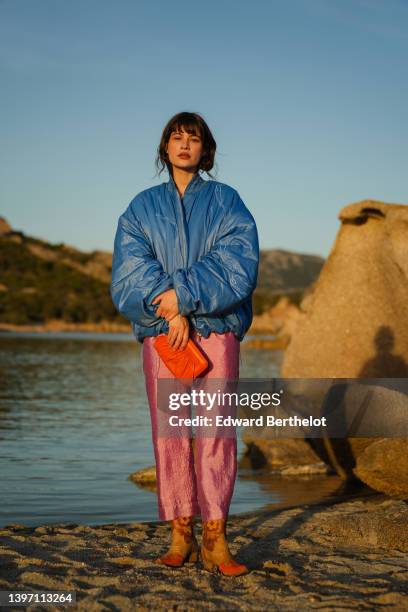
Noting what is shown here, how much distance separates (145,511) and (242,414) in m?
4.33

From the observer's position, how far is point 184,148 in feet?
14.7

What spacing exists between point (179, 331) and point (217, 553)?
42.6 inches

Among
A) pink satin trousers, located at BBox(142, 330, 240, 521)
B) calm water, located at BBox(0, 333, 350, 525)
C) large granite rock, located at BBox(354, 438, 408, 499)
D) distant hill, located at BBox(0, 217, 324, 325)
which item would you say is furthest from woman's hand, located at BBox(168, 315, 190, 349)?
distant hill, located at BBox(0, 217, 324, 325)

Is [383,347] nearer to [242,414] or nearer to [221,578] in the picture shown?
[242,414]

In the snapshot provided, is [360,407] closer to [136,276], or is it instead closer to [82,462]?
[82,462]

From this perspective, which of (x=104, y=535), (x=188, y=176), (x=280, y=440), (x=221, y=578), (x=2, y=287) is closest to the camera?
(x=221, y=578)

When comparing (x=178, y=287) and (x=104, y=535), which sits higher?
(x=178, y=287)

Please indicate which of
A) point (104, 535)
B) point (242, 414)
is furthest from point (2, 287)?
point (104, 535)

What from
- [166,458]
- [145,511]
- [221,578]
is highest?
[166,458]

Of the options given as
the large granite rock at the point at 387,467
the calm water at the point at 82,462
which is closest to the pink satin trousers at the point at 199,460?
the calm water at the point at 82,462

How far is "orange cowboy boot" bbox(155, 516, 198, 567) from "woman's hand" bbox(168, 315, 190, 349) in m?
0.89

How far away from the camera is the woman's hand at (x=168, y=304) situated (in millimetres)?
4141

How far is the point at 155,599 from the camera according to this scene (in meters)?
3.73

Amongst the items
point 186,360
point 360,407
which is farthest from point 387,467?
point 186,360
